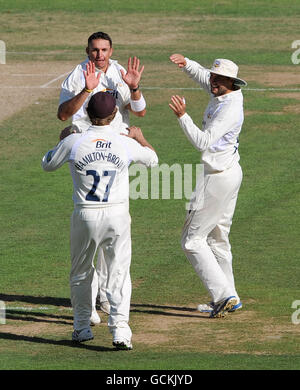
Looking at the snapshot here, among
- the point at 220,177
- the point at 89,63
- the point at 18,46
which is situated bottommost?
the point at 18,46

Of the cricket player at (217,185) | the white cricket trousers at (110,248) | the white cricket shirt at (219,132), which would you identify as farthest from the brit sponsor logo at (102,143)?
the cricket player at (217,185)

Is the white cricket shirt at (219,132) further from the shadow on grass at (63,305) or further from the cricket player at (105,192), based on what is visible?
the shadow on grass at (63,305)

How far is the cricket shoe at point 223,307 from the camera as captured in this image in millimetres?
11102

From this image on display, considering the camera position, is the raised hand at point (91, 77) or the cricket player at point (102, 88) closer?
the raised hand at point (91, 77)

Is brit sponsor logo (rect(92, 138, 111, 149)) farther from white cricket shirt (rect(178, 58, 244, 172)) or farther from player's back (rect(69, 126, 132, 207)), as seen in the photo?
white cricket shirt (rect(178, 58, 244, 172))

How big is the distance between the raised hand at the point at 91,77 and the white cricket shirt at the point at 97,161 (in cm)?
93

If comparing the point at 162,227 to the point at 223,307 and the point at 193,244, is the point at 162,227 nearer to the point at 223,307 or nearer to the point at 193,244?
the point at 193,244

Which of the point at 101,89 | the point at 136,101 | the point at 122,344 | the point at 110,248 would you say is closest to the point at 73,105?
the point at 101,89

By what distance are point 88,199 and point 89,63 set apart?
5.84 ft

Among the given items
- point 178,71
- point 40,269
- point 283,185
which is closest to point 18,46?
point 178,71

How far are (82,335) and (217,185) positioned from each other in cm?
230

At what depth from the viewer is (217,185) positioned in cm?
1116

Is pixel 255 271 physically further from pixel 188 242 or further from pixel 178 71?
pixel 178 71

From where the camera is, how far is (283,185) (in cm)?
1712
